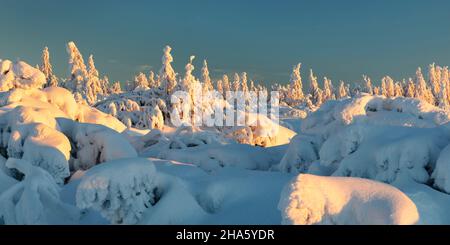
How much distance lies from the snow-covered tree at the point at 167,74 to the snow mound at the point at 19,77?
23.9 m

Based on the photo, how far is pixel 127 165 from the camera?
27.5ft

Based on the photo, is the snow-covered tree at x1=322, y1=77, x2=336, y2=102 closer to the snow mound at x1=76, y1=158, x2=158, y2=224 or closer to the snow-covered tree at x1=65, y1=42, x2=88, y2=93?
the snow-covered tree at x1=65, y1=42, x2=88, y2=93

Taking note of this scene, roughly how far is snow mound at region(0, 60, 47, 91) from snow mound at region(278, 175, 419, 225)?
670 inches

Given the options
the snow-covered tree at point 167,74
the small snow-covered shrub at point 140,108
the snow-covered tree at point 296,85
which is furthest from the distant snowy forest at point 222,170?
the snow-covered tree at point 296,85

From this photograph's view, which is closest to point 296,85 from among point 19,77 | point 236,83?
point 236,83

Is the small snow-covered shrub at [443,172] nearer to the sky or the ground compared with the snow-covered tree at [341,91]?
nearer to the ground

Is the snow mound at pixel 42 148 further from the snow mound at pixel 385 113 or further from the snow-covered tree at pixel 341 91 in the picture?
the snow-covered tree at pixel 341 91

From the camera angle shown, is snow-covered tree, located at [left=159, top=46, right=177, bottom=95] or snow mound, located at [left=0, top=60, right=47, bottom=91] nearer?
snow mound, located at [left=0, top=60, right=47, bottom=91]

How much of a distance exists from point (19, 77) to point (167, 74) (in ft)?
81.3

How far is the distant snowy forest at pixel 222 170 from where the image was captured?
665cm

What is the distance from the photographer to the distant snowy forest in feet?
21.8

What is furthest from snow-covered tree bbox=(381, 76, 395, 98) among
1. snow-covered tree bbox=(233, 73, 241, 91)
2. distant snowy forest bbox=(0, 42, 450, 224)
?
distant snowy forest bbox=(0, 42, 450, 224)

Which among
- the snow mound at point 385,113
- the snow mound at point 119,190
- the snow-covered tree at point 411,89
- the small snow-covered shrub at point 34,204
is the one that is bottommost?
the small snow-covered shrub at point 34,204
